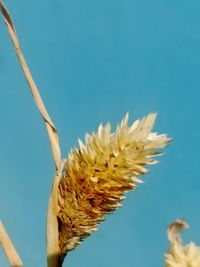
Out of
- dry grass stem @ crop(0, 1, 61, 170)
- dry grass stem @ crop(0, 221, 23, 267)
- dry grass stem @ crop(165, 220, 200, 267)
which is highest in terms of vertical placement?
dry grass stem @ crop(0, 1, 61, 170)

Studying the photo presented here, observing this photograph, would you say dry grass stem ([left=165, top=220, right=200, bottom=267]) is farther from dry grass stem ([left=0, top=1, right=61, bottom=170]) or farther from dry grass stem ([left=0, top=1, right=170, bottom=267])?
dry grass stem ([left=0, top=1, right=61, bottom=170])

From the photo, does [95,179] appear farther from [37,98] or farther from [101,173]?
[37,98]

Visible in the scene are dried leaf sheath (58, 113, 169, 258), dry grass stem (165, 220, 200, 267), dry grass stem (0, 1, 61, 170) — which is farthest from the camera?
dry grass stem (0, 1, 61, 170)

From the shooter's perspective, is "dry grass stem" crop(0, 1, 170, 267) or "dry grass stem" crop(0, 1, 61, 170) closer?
"dry grass stem" crop(0, 1, 170, 267)

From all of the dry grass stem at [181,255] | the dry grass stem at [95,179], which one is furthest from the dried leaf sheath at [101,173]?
the dry grass stem at [181,255]

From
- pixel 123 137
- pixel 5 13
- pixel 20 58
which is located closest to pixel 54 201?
pixel 123 137

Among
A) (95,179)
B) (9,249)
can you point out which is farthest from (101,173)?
(9,249)

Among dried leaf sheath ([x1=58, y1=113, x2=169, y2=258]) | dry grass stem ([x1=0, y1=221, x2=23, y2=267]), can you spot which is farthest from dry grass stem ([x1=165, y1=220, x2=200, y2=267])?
dry grass stem ([x1=0, y1=221, x2=23, y2=267])
